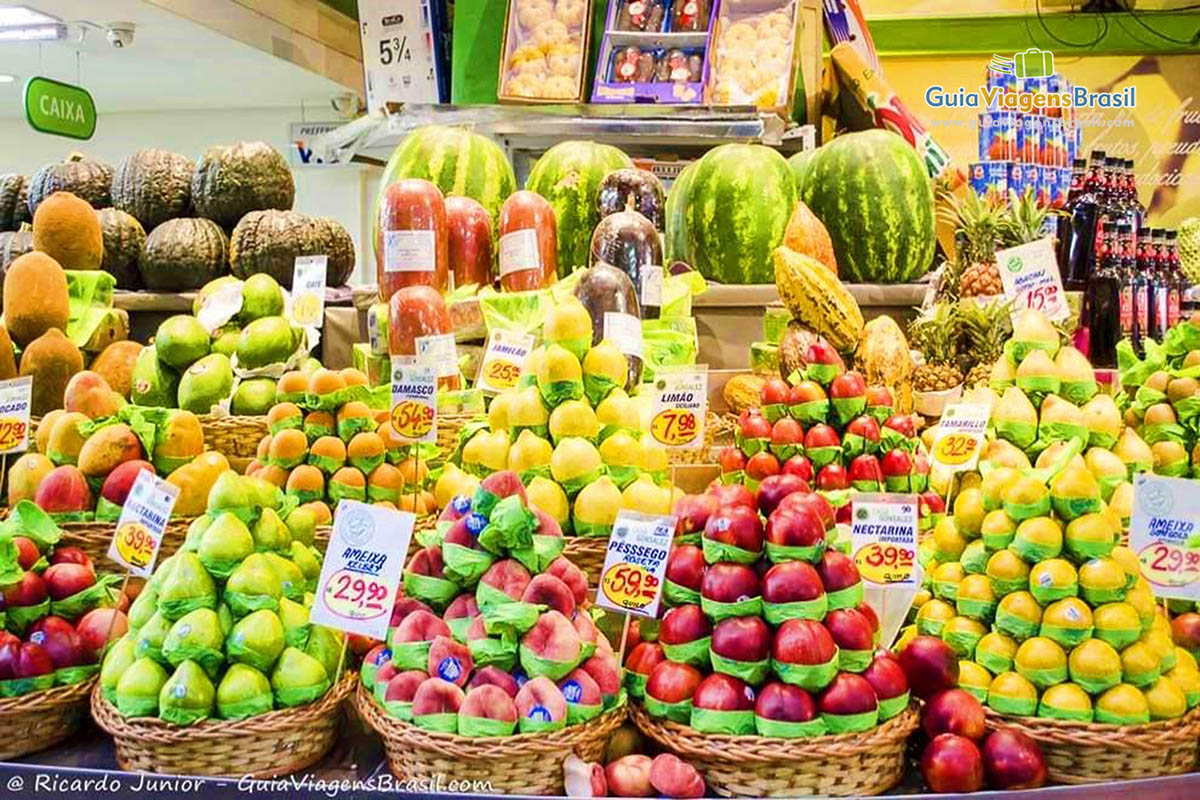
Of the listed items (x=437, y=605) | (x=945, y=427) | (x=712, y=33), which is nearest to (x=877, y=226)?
(x=945, y=427)

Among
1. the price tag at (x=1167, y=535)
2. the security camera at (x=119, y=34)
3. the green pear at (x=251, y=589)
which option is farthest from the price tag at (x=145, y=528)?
the security camera at (x=119, y=34)

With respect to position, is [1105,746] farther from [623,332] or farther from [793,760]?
[623,332]

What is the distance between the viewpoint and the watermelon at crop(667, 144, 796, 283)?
10.5 ft

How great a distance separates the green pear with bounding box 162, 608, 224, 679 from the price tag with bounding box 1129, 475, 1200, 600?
1.44 metres

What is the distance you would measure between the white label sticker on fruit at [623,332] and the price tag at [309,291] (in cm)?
96

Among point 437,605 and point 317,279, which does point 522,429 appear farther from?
point 317,279

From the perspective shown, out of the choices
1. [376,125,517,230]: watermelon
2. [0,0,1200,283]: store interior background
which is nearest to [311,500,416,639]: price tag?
[376,125,517,230]: watermelon

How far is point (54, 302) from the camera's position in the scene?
112 inches

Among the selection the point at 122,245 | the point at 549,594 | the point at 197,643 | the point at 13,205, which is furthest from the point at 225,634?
the point at 13,205

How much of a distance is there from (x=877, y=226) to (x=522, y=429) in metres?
1.53

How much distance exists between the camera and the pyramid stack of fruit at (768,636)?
1.56 metres

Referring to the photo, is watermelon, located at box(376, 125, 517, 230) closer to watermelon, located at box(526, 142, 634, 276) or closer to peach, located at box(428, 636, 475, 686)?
watermelon, located at box(526, 142, 634, 276)

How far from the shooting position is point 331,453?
7.20ft

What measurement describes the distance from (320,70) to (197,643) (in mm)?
7604
